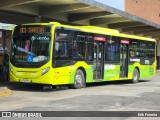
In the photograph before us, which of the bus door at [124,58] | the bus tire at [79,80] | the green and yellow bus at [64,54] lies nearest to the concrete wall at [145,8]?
the bus door at [124,58]

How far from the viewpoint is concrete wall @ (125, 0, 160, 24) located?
47.4 meters

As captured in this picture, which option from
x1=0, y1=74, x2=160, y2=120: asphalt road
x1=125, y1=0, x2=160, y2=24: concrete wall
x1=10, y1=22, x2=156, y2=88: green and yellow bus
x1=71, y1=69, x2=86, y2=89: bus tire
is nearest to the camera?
x1=0, y1=74, x2=160, y2=120: asphalt road

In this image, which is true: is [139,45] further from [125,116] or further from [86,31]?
[125,116]

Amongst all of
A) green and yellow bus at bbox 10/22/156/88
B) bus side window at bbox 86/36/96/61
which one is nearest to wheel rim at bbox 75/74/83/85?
green and yellow bus at bbox 10/22/156/88

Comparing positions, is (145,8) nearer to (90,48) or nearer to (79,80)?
(90,48)

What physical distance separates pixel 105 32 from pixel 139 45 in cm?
456

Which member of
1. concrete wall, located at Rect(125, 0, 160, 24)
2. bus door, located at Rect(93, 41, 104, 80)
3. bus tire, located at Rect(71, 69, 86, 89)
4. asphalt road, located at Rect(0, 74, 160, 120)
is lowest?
asphalt road, located at Rect(0, 74, 160, 120)

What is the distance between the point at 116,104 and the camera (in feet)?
44.7

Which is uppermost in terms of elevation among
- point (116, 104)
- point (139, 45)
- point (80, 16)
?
point (80, 16)

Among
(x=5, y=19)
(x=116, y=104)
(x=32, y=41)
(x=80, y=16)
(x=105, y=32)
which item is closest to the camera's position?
(x=116, y=104)

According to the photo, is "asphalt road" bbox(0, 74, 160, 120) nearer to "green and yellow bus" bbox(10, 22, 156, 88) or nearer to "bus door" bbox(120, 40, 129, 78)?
"green and yellow bus" bbox(10, 22, 156, 88)

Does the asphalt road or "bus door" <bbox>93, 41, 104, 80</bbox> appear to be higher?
"bus door" <bbox>93, 41, 104, 80</bbox>

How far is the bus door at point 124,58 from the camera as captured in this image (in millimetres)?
23219

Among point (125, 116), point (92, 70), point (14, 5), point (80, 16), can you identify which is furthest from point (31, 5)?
point (125, 116)
